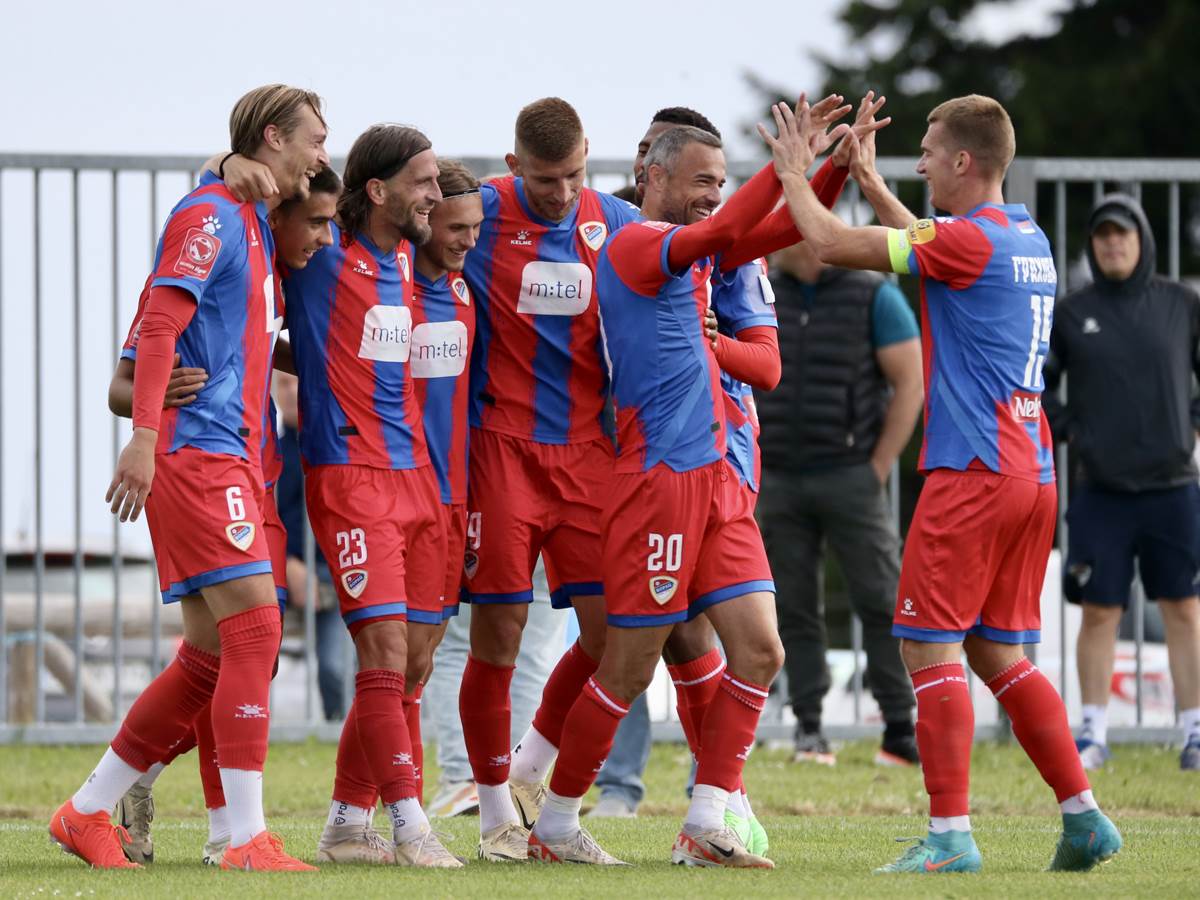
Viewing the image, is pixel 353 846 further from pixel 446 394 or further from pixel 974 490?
pixel 974 490

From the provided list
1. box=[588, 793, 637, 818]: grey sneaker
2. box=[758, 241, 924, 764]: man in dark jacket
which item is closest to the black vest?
box=[758, 241, 924, 764]: man in dark jacket

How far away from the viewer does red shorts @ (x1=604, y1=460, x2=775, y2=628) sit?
5719mm

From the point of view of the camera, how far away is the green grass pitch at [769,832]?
5.18 m

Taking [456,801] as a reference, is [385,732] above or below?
above

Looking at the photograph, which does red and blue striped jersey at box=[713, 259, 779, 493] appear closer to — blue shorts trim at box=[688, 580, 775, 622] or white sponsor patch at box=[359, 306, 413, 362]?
blue shorts trim at box=[688, 580, 775, 622]

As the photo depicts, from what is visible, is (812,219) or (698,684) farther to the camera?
(698,684)

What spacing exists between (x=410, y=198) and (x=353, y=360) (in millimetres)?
516

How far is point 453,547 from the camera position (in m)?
6.04

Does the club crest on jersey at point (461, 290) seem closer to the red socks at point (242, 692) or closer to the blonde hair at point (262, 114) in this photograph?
the blonde hair at point (262, 114)

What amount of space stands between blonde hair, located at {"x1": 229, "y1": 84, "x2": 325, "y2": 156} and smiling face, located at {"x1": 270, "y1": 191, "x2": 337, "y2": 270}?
21cm

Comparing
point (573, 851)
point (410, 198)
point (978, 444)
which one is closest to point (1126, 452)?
point (978, 444)

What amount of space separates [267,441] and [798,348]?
149 inches

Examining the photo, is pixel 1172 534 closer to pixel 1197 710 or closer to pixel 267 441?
pixel 1197 710

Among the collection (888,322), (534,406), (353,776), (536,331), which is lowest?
(353,776)
